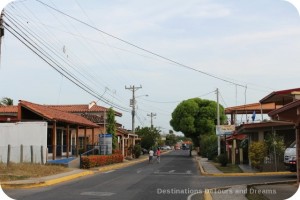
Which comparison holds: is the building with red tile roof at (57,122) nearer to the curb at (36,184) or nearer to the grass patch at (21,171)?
the grass patch at (21,171)

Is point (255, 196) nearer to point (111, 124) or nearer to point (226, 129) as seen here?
point (226, 129)

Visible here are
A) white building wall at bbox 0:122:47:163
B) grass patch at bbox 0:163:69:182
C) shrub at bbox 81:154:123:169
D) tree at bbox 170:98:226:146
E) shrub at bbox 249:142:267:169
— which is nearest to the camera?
grass patch at bbox 0:163:69:182

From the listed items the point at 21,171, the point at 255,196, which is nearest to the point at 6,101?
the point at 21,171

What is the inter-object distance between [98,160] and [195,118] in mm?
38415

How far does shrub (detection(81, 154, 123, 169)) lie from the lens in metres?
31.4

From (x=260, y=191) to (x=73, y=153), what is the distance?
25.7 metres

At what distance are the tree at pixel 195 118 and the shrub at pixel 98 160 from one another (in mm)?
28460

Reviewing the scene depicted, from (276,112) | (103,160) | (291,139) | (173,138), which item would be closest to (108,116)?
→ (103,160)

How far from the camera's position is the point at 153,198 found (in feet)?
47.4

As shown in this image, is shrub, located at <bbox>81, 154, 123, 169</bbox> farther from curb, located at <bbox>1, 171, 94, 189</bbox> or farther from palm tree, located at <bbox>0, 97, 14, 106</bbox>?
palm tree, located at <bbox>0, 97, 14, 106</bbox>

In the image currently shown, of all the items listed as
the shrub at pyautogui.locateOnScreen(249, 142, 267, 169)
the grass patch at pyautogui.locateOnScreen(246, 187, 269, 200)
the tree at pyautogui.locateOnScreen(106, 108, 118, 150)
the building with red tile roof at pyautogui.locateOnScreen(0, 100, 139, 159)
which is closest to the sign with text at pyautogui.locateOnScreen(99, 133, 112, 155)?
the building with red tile roof at pyautogui.locateOnScreen(0, 100, 139, 159)

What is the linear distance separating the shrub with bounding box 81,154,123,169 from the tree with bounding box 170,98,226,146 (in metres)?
28.5

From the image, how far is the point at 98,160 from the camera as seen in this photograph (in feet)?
112

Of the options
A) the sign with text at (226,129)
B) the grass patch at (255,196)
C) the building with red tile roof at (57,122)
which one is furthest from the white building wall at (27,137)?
the sign with text at (226,129)
